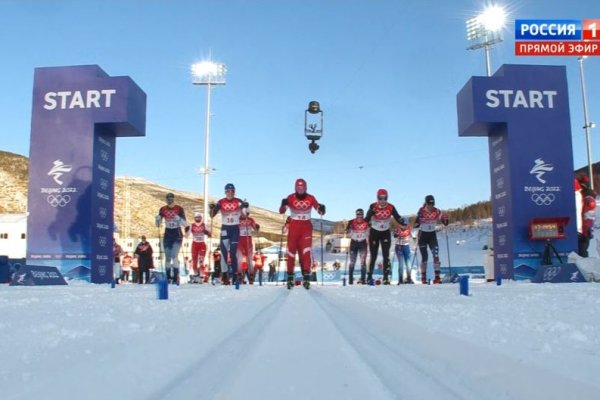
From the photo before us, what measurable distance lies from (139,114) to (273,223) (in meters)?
140

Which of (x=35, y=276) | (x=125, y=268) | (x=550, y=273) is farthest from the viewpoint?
(x=125, y=268)

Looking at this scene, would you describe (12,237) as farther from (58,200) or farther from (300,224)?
(300,224)

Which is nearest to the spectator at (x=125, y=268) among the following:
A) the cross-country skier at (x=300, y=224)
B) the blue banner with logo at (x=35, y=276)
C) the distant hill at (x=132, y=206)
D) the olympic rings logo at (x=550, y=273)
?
the blue banner with logo at (x=35, y=276)

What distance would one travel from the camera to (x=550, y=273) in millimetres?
9641

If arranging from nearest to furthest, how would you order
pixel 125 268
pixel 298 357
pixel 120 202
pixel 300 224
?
pixel 298 357, pixel 300 224, pixel 125 268, pixel 120 202

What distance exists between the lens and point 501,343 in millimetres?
1836

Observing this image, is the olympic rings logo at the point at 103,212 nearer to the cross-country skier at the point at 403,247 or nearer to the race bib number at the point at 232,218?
the race bib number at the point at 232,218

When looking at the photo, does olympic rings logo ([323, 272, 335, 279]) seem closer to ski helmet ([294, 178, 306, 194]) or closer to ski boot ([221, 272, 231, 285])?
ski boot ([221, 272, 231, 285])

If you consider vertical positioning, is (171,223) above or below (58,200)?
below

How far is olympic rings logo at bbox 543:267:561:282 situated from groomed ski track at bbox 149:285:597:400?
8.37 m

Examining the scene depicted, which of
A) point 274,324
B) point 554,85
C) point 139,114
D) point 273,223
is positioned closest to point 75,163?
point 139,114

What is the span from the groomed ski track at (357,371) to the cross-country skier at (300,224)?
6202mm

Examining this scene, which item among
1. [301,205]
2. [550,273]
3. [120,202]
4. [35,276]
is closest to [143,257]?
[35,276]

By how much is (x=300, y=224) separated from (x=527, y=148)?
7008 mm
